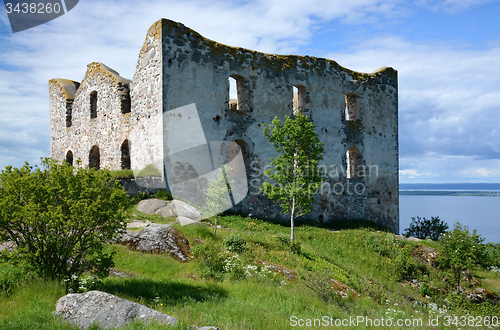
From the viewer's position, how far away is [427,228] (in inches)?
963

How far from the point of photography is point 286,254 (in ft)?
37.9

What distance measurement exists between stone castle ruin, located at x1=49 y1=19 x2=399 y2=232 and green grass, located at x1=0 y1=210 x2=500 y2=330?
465cm

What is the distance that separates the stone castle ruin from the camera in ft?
54.3

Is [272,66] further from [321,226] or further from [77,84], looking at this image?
[77,84]

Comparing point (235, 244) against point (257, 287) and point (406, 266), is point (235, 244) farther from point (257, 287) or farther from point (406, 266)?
point (406, 266)

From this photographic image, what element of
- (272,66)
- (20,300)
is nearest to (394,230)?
(272,66)

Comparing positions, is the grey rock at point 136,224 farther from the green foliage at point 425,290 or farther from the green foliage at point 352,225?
the green foliage at point 352,225

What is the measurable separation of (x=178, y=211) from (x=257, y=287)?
270 inches

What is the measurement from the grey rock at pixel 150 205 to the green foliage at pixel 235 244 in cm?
477

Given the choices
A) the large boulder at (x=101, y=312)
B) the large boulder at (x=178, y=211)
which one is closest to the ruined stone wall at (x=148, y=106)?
the large boulder at (x=178, y=211)

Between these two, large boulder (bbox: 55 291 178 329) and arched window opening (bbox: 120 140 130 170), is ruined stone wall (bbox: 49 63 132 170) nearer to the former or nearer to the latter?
arched window opening (bbox: 120 140 130 170)

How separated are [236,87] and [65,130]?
43.6ft

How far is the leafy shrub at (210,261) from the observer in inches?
344

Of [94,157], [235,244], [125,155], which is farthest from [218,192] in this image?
[94,157]
